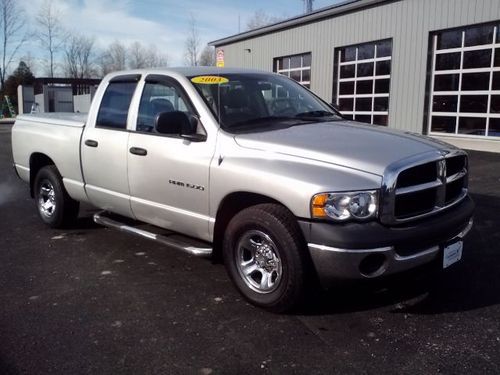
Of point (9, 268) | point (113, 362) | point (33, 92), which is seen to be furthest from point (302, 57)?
point (33, 92)

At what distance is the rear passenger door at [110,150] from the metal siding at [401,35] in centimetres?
1156

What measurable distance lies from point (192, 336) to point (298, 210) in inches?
43.5

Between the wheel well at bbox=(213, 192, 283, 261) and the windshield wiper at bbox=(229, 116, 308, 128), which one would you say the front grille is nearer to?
the wheel well at bbox=(213, 192, 283, 261)

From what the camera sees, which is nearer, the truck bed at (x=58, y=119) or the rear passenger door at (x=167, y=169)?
the rear passenger door at (x=167, y=169)

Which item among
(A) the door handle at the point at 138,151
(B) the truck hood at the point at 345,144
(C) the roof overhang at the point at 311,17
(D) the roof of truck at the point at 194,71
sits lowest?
(A) the door handle at the point at 138,151

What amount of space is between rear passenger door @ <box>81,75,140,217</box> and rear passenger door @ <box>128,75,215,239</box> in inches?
6.8

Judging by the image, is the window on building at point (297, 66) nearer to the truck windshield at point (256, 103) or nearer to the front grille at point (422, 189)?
the truck windshield at point (256, 103)

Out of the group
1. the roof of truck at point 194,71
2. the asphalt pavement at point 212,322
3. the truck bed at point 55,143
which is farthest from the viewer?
the truck bed at point 55,143

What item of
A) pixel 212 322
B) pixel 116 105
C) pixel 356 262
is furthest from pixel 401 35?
pixel 212 322

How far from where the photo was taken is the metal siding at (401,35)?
14.2 metres

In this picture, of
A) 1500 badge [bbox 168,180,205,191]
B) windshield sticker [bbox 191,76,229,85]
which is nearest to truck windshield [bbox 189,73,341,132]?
windshield sticker [bbox 191,76,229,85]

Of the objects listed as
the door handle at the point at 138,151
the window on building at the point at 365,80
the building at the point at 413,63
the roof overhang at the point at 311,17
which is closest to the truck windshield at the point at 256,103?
the door handle at the point at 138,151

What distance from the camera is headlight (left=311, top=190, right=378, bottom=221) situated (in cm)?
325

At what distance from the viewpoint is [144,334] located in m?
3.41
